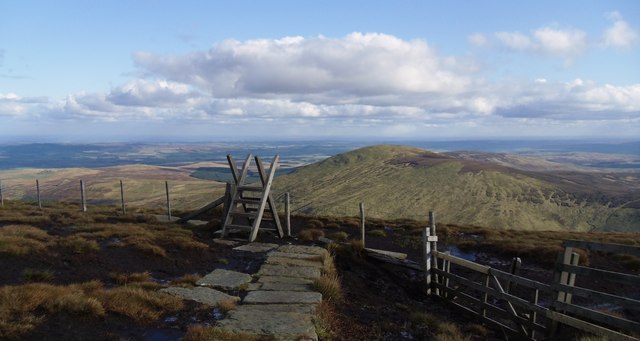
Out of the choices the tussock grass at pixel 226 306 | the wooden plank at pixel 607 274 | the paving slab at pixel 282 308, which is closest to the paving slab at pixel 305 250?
the paving slab at pixel 282 308

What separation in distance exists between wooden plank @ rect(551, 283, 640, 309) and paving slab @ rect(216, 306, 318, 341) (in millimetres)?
4850

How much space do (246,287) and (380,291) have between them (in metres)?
4.26

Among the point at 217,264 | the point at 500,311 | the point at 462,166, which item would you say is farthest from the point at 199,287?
the point at 462,166

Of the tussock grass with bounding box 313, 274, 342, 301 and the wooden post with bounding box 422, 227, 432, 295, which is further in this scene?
the wooden post with bounding box 422, 227, 432, 295

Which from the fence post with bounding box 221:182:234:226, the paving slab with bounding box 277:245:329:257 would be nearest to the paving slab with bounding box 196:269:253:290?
the paving slab with bounding box 277:245:329:257

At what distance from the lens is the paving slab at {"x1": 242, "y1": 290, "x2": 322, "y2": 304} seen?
9125 mm

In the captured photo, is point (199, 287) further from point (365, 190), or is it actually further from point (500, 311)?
point (365, 190)

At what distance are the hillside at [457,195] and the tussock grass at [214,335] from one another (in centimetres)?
8417

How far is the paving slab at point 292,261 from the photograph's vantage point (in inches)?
492

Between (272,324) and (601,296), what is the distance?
5771mm

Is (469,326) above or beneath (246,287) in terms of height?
beneath

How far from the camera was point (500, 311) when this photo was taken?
1028cm

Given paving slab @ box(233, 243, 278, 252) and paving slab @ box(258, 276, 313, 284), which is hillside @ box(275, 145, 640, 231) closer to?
paving slab @ box(233, 243, 278, 252)

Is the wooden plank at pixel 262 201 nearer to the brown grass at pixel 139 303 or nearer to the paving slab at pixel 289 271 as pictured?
the paving slab at pixel 289 271
